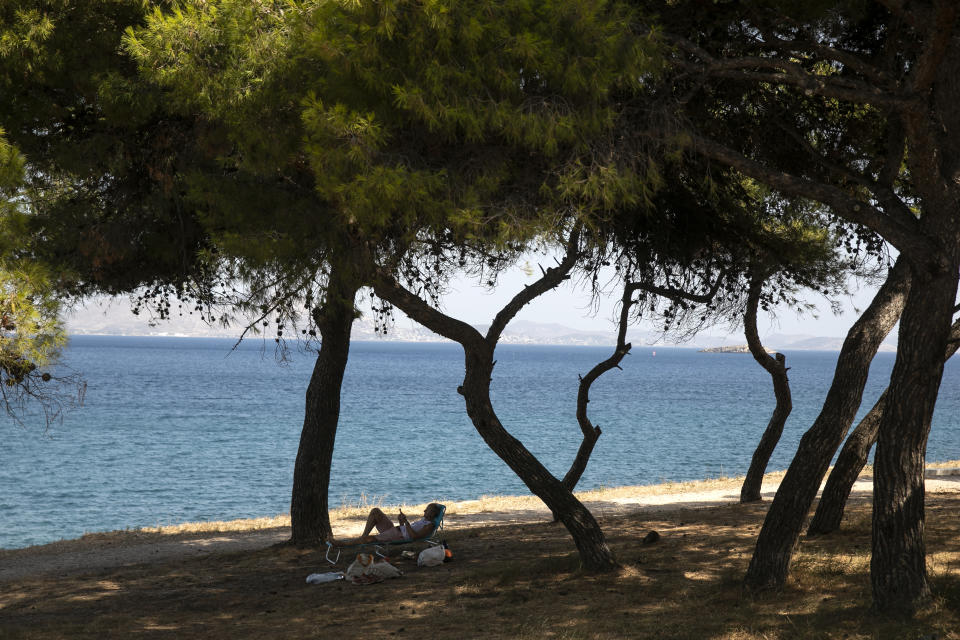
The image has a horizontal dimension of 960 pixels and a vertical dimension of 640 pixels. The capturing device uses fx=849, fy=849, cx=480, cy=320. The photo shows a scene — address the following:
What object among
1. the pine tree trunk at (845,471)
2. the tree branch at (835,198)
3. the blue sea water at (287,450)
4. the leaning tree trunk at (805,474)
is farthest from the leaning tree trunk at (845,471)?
the blue sea water at (287,450)

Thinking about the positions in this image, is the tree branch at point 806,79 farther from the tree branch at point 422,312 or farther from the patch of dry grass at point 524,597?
the patch of dry grass at point 524,597

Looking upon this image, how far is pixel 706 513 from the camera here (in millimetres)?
9602

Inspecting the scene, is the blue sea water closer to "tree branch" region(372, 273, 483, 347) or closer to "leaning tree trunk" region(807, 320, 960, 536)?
"tree branch" region(372, 273, 483, 347)

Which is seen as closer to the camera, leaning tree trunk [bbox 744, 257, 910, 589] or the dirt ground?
the dirt ground

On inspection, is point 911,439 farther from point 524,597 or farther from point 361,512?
point 361,512

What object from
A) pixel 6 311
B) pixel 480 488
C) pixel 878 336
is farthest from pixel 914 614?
pixel 480 488

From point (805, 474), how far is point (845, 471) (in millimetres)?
1579

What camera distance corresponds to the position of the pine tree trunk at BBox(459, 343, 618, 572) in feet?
21.8

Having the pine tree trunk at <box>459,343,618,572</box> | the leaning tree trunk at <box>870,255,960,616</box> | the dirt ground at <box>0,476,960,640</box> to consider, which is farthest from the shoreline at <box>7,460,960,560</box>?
the leaning tree trunk at <box>870,255,960,616</box>

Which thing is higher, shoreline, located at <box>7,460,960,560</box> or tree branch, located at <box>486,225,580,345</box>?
tree branch, located at <box>486,225,580,345</box>

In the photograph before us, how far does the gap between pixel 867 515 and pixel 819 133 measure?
365cm

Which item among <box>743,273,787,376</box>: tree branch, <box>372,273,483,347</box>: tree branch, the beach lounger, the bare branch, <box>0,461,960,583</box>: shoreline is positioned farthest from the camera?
<box>743,273,787,376</box>: tree branch

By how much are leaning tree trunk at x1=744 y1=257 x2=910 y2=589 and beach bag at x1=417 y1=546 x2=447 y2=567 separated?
109 inches

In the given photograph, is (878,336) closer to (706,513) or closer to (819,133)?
(819,133)
